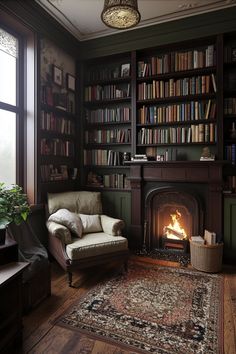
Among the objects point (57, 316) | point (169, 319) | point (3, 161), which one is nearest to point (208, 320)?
point (169, 319)

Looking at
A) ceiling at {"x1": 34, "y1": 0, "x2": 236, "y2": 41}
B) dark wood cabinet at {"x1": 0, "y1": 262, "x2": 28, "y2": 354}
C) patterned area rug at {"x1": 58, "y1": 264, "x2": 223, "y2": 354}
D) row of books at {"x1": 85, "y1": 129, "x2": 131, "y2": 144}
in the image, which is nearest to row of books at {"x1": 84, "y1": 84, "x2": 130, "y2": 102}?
row of books at {"x1": 85, "y1": 129, "x2": 131, "y2": 144}

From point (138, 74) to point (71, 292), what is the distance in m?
3.14

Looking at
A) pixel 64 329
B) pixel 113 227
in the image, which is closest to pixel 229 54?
pixel 113 227

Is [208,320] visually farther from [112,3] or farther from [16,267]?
[112,3]

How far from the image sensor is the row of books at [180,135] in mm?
3346

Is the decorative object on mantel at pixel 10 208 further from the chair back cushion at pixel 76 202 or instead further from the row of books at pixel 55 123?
the row of books at pixel 55 123

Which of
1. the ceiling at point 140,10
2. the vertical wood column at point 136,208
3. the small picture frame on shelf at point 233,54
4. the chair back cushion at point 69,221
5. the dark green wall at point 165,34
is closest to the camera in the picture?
the chair back cushion at point 69,221

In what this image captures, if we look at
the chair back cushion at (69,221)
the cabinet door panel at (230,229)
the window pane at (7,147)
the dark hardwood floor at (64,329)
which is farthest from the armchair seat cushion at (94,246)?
the cabinet door panel at (230,229)

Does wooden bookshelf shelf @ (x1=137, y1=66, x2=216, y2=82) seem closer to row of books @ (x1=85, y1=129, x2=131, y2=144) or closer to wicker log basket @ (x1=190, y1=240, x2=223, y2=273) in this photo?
row of books @ (x1=85, y1=129, x2=131, y2=144)

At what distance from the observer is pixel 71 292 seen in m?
Answer: 2.42

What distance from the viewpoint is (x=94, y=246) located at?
2641mm

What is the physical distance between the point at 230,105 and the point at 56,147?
8.37 ft

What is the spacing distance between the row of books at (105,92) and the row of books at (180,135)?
0.72 m

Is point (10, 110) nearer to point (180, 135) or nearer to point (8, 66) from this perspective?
point (8, 66)
